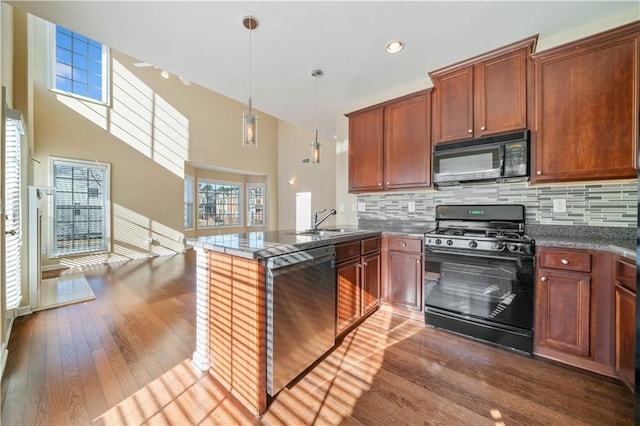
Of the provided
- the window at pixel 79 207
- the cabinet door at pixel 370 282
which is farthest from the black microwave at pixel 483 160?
the window at pixel 79 207

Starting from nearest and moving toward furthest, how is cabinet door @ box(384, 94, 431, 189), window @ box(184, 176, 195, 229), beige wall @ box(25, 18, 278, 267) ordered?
cabinet door @ box(384, 94, 431, 189) < beige wall @ box(25, 18, 278, 267) < window @ box(184, 176, 195, 229)

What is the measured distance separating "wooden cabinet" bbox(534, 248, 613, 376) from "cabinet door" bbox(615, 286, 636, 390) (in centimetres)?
8

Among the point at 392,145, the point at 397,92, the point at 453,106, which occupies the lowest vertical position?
the point at 392,145

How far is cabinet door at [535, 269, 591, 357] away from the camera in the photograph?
1777mm

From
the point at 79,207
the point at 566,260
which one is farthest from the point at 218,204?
the point at 566,260

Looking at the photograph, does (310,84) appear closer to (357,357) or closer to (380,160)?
(380,160)

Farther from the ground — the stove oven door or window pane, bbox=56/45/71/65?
window pane, bbox=56/45/71/65

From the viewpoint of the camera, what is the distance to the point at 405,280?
2643 millimetres

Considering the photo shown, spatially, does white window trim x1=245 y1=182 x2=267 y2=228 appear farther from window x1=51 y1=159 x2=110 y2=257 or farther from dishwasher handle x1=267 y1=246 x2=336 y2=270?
dishwasher handle x1=267 y1=246 x2=336 y2=270

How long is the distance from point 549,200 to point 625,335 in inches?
46.8

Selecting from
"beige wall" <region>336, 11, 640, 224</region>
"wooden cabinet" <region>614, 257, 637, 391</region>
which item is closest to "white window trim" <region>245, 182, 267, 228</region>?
"beige wall" <region>336, 11, 640, 224</region>

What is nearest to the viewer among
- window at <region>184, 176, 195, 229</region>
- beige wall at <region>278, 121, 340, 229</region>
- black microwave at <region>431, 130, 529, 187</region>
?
black microwave at <region>431, 130, 529, 187</region>

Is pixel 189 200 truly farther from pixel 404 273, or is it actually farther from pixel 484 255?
pixel 484 255

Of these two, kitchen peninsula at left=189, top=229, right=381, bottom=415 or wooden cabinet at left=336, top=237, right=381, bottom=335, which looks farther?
wooden cabinet at left=336, top=237, right=381, bottom=335
